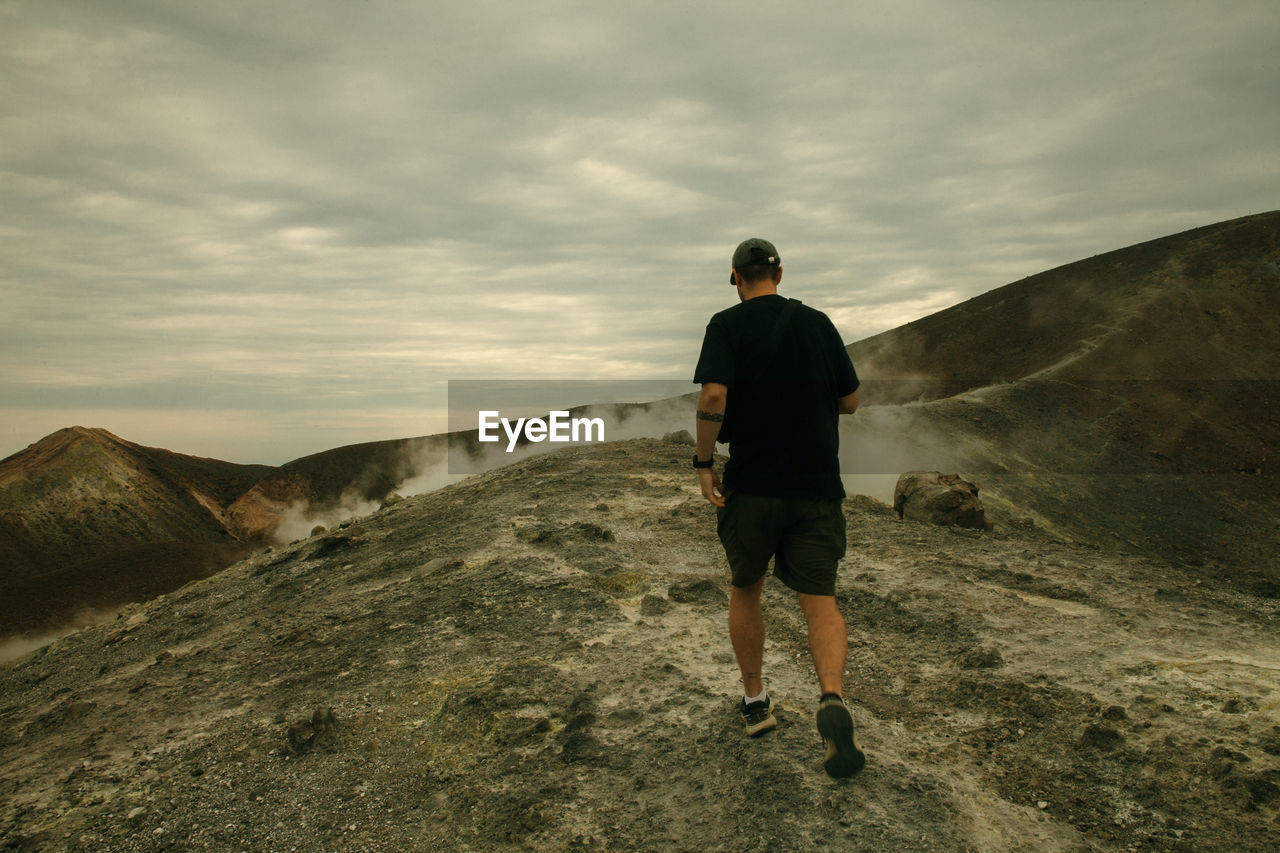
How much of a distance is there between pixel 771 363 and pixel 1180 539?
19.7 meters

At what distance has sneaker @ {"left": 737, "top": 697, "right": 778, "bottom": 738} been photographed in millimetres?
3307

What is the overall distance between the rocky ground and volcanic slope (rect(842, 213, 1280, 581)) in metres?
3.43

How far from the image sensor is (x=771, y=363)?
2.99 meters

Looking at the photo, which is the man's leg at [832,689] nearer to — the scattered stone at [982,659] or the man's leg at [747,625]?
the man's leg at [747,625]

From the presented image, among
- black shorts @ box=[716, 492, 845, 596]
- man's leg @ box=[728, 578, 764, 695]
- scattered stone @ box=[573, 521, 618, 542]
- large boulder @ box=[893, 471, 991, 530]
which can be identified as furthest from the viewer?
large boulder @ box=[893, 471, 991, 530]

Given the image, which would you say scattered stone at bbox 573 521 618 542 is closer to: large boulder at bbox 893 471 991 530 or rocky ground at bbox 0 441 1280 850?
rocky ground at bbox 0 441 1280 850

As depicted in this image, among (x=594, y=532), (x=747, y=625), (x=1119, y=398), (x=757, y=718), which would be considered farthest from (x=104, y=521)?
(x=1119, y=398)

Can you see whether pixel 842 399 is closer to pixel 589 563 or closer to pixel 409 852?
pixel 409 852

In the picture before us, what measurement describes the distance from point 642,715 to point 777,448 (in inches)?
64.5

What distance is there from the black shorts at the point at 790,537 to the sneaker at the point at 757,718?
2.16 ft

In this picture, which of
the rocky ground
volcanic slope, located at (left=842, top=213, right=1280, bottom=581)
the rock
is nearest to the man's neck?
the rocky ground

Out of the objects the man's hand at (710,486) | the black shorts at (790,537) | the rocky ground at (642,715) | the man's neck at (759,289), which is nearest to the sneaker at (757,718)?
the rocky ground at (642,715)

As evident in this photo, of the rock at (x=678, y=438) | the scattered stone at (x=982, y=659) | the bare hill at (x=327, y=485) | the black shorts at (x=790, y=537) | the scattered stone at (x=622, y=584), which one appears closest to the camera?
the black shorts at (x=790, y=537)

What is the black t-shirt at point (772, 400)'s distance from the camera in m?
2.99
